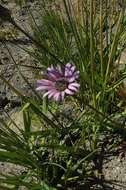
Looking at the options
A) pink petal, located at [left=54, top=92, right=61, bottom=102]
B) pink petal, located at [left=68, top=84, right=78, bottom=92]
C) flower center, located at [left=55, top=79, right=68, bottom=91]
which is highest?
flower center, located at [left=55, top=79, right=68, bottom=91]

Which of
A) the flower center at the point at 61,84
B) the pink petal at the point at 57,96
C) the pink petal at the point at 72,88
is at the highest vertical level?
the flower center at the point at 61,84

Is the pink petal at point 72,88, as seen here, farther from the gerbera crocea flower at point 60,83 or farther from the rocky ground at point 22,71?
the rocky ground at point 22,71

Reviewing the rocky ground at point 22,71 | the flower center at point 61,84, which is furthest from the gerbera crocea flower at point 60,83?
the rocky ground at point 22,71

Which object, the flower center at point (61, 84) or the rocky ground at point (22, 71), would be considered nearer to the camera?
the flower center at point (61, 84)

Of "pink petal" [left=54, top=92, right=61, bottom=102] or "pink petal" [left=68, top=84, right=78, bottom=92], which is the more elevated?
"pink petal" [left=68, top=84, right=78, bottom=92]

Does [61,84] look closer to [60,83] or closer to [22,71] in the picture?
[60,83]

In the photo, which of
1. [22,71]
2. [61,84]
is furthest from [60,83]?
[22,71]

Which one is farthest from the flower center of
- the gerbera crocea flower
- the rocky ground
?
the rocky ground

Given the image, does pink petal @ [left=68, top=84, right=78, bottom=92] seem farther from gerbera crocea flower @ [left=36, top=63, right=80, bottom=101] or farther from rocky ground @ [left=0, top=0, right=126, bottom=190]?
rocky ground @ [left=0, top=0, right=126, bottom=190]

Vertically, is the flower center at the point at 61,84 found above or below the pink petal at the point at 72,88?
above
